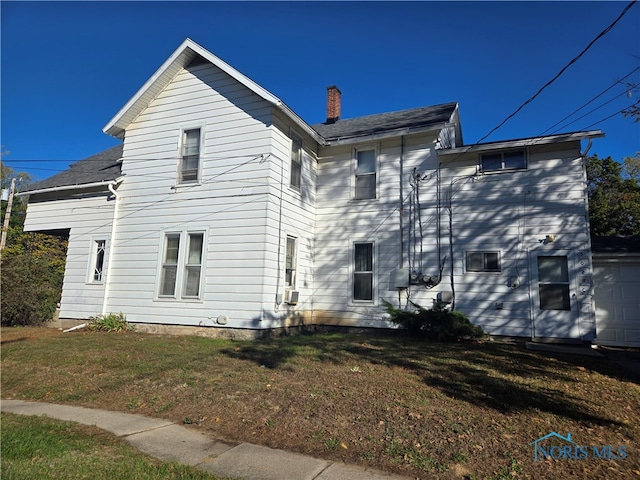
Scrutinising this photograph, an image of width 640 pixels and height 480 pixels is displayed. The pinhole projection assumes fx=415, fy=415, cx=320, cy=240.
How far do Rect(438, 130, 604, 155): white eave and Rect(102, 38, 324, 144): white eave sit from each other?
4.28 meters

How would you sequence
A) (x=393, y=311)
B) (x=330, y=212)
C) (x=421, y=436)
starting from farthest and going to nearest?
1. (x=330, y=212)
2. (x=393, y=311)
3. (x=421, y=436)

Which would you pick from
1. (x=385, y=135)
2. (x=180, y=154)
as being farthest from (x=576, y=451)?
(x=180, y=154)

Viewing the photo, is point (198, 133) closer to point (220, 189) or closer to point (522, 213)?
A: point (220, 189)

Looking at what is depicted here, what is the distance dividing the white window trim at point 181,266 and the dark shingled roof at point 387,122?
5.30 m

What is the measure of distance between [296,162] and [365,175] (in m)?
2.28

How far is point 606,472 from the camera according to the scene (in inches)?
143

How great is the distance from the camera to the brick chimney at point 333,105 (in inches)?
651

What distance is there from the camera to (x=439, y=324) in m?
9.91

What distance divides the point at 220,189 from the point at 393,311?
5731mm

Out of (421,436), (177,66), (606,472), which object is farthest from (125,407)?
(177,66)

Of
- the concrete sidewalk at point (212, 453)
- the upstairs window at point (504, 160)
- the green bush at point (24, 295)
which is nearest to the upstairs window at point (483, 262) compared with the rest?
the upstairs window at point (504, 160)

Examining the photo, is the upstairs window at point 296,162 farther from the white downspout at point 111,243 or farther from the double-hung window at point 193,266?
the white downspout at point 111,243

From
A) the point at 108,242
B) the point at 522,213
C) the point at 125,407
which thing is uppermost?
the point at 522,213

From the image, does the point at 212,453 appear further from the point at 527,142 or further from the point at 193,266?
the point at 527,142
